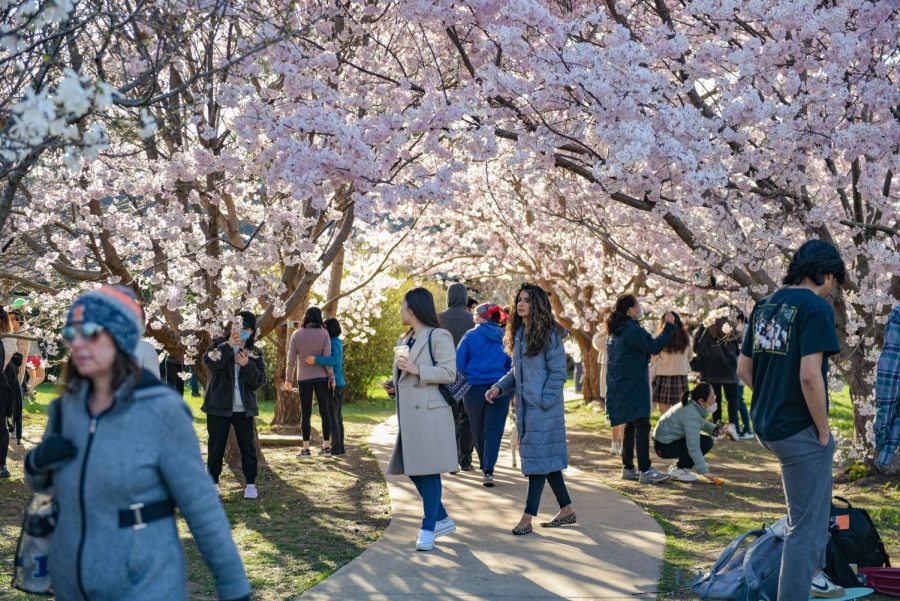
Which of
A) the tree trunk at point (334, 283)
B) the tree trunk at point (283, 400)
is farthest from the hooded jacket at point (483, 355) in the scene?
the tree trunk at point (283, 400)

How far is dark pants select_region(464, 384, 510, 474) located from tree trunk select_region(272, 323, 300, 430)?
6.05m

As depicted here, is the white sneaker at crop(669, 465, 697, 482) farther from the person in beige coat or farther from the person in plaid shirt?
the person in plaid shirt

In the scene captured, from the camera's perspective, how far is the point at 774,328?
4.91m

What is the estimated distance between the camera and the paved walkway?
596cm

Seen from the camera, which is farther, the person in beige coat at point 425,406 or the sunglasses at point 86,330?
the person in beige coat at point 425,406

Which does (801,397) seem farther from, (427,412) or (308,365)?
(308,365)

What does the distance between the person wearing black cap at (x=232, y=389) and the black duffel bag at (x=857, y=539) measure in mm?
5026

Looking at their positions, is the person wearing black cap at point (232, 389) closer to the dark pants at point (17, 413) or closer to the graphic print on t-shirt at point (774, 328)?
the dark pants at point (17, 413)

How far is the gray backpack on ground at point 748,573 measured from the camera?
5359mm

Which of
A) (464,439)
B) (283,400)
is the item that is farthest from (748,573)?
(283,400)

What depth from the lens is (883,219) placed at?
9.89 metres

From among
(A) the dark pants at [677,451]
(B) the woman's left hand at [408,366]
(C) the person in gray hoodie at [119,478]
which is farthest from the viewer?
(A) the dark pants at [677,451]

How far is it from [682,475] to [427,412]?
4241mm

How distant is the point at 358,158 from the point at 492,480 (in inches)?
147
